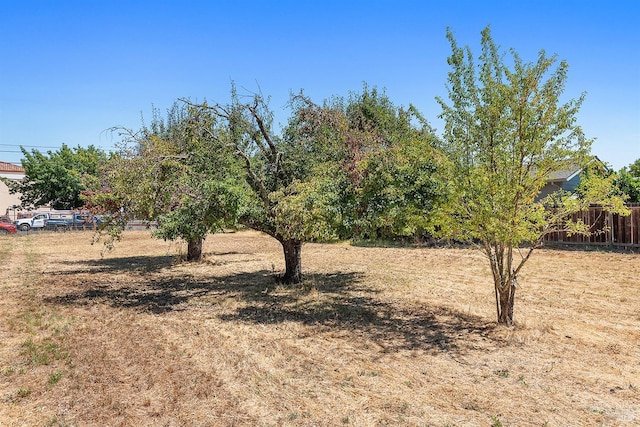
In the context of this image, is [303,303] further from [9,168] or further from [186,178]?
[9,168]

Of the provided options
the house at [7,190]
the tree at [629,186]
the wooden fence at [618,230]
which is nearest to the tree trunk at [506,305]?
the wooden fence at [618,230]

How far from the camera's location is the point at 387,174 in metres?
8.17

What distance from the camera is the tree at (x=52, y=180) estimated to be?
4116 cm

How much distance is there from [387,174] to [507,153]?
1930mm

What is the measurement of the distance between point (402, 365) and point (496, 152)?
3.36m

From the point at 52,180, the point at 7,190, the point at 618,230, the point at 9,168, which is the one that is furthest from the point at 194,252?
the point at 9,168

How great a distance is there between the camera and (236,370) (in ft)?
20.1

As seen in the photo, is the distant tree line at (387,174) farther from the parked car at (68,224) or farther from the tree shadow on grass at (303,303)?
the parked car at (68,224)

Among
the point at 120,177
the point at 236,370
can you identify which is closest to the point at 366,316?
the point at 236,370

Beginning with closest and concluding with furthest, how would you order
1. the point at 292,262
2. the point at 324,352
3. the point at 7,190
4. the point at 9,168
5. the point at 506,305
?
1. the point at 324,352
2. the point at 506,305
3. the point at 292,262
4. the point at 7,190
5. the point at 9,168

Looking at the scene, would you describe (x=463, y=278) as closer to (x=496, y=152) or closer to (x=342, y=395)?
(x=496, y=152)

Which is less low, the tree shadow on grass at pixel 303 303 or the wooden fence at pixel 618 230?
the wooden fence at pixel 618 230

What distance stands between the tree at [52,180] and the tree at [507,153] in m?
39.1

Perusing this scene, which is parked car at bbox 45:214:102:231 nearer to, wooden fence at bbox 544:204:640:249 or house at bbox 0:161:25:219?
house at bbox 0:161:25:219
